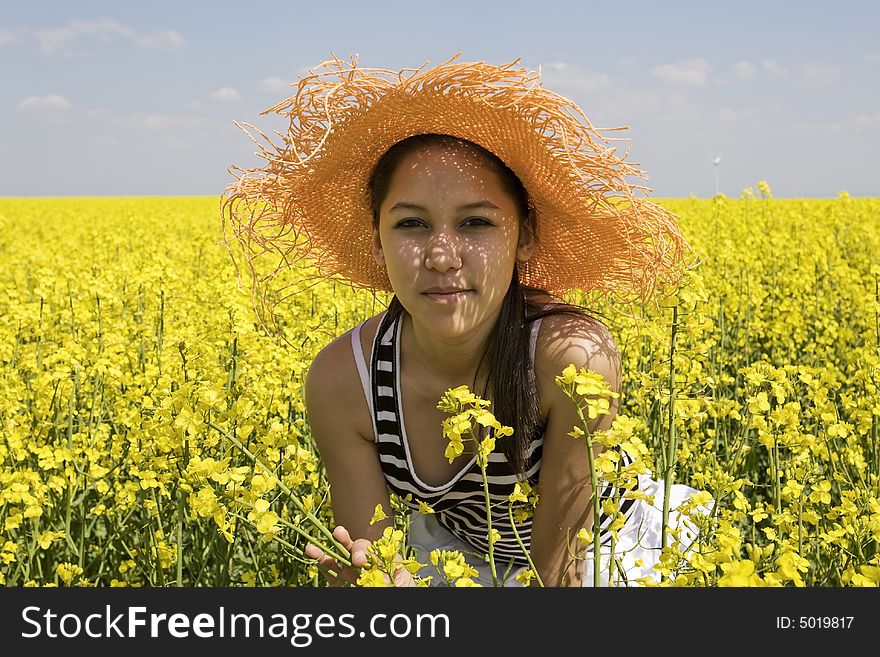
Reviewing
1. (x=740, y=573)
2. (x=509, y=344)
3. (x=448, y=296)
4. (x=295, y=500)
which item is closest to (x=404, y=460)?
(x=509, y=344)

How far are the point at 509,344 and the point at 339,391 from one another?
18.2 inches

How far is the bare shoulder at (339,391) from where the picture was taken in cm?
188

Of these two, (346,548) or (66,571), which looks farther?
(66,571)

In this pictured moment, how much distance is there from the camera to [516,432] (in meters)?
1.68

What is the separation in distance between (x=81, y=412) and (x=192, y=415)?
5.34 ft

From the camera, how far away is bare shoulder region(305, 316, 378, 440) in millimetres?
1881

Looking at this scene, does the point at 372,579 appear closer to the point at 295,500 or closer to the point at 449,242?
the point at 295,500

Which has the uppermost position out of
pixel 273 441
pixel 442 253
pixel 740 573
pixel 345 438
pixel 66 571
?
pixel 442 253

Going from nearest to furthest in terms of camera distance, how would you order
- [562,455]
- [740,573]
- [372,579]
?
[740,573] → [372,579] → [562,455]

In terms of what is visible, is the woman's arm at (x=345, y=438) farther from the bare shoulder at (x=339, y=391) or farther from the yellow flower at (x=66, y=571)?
the yellow flower at (x=66, y=571)

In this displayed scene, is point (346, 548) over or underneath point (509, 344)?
underneath

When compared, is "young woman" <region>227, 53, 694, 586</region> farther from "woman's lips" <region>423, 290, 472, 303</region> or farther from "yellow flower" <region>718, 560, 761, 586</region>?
"yellow flower" <region>718, 560, 761, 586</region>

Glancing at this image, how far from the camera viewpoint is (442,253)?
1484mm

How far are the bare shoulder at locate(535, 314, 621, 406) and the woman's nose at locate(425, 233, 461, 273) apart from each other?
0.33m
